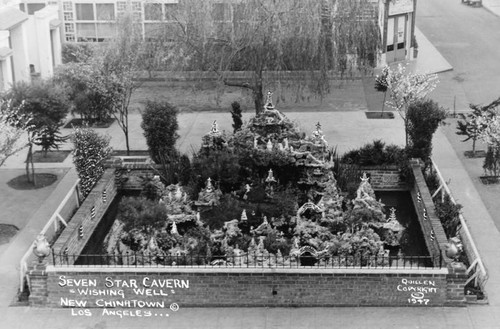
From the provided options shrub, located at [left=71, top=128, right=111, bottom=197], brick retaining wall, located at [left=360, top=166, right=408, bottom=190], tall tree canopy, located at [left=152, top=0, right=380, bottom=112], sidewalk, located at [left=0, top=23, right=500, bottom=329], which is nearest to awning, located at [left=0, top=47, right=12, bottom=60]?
tall tree canopy, located at [left=152, top=0, right=380, bottom=112]

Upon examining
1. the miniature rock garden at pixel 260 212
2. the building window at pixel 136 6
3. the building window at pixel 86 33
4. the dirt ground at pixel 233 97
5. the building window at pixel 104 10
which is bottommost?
the dirt ground at pixel 233 97

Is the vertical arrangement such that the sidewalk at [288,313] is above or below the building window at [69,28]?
below

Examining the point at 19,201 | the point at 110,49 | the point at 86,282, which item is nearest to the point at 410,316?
the point at 86,282

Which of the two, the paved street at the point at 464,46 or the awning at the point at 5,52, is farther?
the paved street at the point at 464,46

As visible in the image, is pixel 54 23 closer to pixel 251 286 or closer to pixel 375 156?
pixel 375 156

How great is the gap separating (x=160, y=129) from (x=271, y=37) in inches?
203

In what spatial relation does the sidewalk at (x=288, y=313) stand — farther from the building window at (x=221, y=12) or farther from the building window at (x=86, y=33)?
the building window at (x=86, y=33)

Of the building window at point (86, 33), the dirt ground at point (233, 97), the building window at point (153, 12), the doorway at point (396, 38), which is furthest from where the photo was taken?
the doorway at point (396, 38)

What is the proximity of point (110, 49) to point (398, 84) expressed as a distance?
35.3 feet

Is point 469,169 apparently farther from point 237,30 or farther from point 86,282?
point 86,282

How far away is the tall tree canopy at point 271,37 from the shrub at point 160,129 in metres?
3.75

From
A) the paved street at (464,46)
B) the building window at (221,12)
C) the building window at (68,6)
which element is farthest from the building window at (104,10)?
the paved street at (464,46)

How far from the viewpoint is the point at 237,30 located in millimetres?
29656

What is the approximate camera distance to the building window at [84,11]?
1631 inches
